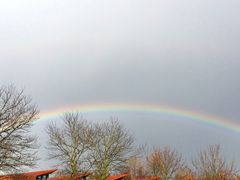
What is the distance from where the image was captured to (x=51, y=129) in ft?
147

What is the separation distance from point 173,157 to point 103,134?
1809cm

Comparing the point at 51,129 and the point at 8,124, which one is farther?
the point at 51,129

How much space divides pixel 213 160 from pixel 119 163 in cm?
1462

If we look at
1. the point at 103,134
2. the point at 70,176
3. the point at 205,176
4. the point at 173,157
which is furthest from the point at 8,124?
the point at 173,157

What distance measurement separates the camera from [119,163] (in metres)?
45.1

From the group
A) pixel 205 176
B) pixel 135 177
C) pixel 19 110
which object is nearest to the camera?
pixel 19 110

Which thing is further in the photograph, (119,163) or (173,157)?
(173,157)

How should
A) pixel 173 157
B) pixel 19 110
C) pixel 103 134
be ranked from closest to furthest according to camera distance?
pixel 19 110 → pixel 103 134 → pixel 173 157

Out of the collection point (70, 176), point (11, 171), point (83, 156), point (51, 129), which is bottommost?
point (11, 171)

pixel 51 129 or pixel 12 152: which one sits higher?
pixel 51 129

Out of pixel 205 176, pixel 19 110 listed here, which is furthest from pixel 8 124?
pixel 205 176

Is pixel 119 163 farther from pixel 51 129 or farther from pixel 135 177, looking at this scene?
pixel 135 177

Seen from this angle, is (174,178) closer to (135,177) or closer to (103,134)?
(135,177)

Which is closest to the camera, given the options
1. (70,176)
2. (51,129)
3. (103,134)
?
(70,176)
